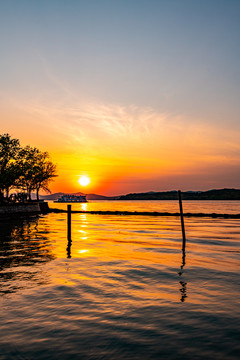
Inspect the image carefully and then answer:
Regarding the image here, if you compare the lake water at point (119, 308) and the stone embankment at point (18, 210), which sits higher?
the stone embankment at point (18, 210)

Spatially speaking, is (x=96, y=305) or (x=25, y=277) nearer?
(x=96, y=305)

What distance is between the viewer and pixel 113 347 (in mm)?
7137

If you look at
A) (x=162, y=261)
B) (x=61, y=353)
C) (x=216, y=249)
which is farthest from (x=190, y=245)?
(x=61, y=353)

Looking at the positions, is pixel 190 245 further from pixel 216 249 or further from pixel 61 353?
pixel 61 353

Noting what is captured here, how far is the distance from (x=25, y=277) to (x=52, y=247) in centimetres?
956

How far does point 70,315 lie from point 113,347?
8.10ft

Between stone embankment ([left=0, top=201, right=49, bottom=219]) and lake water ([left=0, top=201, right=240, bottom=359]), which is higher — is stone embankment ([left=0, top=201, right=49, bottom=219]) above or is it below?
above

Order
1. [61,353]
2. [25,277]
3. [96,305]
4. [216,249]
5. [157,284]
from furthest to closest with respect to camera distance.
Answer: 1. [216,249]
2. [25,277]
3. [157,284]
4. [96,305]
5. [61,353]

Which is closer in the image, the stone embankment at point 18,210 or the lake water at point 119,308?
the lake water at point 119,308

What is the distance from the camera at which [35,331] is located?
8.07 metres

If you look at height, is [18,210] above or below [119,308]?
above

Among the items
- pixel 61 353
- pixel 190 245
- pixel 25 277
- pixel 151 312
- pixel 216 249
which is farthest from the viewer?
pixel 190 245

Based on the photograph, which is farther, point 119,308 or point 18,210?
point 18,210

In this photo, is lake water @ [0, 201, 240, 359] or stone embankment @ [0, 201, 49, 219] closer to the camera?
lake water @ [0, 201, 240, 359]
